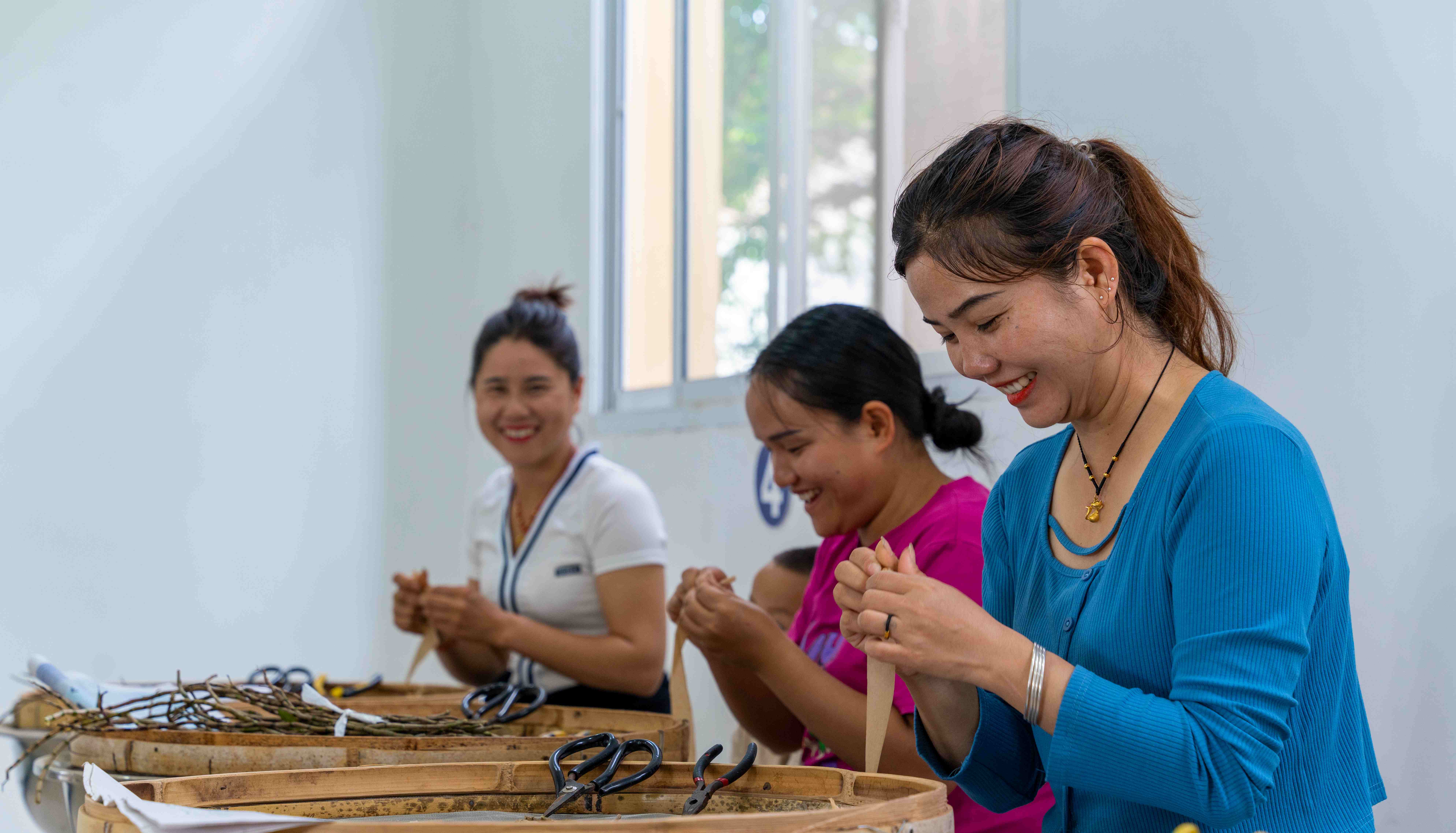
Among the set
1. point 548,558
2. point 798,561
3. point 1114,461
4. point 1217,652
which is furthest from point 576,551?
point 1217,652

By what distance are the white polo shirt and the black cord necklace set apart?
105 cm

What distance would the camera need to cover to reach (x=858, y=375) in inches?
55.9

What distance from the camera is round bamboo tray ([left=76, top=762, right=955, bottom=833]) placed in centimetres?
73

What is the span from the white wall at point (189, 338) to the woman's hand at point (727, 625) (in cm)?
209

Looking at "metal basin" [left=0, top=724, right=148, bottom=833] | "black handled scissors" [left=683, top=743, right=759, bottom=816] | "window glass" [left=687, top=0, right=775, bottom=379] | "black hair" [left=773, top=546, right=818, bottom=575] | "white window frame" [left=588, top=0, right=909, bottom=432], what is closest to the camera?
"black handled scissors" [left=683, top=743, right=759, bottom=816]

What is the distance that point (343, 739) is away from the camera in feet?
3.65

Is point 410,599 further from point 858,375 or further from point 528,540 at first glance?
point 858,375

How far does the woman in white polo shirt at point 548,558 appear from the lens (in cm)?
184

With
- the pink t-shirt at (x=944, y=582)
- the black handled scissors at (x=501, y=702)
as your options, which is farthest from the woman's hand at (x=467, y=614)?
the pink t-shirt at (x=944, y=582)

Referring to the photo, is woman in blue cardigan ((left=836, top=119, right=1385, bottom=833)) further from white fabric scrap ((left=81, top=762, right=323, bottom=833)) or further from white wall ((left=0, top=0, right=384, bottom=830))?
white wall ((left=0, top=0, right=384, bottom=830))

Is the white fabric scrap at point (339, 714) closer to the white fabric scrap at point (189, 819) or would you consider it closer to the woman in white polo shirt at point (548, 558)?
the white fabric scrap at point (189, 819)

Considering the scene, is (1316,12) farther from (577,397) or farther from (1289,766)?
(577,397)

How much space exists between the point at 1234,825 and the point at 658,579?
3.90ft

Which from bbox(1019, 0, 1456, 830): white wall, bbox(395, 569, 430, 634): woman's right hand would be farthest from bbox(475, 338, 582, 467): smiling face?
bbox(1019, 0, 1456, 830): white wall
